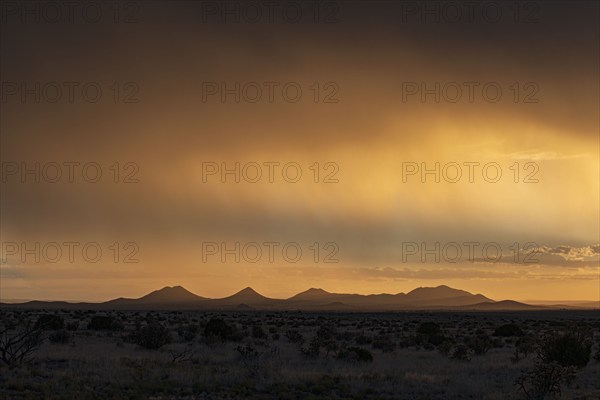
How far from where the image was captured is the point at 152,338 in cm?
3353

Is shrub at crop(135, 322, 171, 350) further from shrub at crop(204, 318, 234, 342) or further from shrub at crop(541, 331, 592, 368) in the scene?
shrub at crop(541, 331, 592, 368)

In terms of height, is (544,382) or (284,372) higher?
(544,382)

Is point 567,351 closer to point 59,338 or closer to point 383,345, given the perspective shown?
point 383,345

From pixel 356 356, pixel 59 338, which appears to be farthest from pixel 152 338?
pixel 356 356

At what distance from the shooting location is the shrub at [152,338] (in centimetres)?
3341

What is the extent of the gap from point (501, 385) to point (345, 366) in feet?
21.9

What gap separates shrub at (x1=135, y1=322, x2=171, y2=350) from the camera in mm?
33406

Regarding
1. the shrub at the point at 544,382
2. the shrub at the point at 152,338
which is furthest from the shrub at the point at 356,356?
the shrub at the point at 152,338

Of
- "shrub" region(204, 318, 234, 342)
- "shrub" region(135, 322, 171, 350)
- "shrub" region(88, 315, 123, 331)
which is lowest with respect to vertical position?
"shrub" region(88, 315, 123, 331)

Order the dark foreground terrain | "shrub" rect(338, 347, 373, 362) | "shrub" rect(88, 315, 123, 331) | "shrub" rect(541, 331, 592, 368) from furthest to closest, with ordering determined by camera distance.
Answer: "shrub" rect(88, 315, 123, 331) < "shrub" rect(338, 347, 373, 362) < "shrub" rect(541, 331, 592, 368) < the dark foreground terrain

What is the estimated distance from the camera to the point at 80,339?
3953cm

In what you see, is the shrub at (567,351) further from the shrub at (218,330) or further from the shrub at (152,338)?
the shrub at (218,330)

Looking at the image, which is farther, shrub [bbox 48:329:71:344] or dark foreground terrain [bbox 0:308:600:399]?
shrub [bbox 48:329:71:344]

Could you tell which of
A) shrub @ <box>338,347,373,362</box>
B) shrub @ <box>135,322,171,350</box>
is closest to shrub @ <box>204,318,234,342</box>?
shrub @ <box>135,322,171,350</box>
